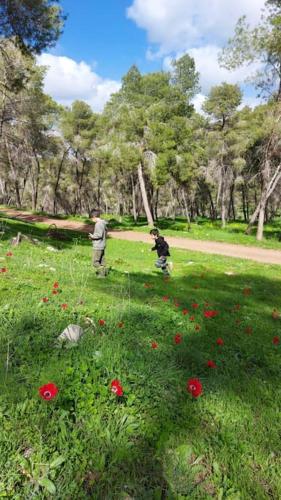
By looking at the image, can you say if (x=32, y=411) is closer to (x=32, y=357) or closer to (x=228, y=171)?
(x=32, y=357)

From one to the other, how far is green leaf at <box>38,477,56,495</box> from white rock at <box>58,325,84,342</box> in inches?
70.6

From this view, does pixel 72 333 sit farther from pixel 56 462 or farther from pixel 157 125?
pixel 157 125

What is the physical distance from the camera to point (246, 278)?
11484 mm

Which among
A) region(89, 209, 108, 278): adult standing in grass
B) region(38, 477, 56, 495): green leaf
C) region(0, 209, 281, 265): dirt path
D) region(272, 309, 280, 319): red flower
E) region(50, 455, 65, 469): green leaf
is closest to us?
region(38, 477, 56, 495): green leaf

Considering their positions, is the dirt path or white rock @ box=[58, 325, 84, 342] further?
the dirt path

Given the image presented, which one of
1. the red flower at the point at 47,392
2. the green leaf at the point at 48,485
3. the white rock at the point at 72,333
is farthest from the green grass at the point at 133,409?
the red flower at the point at 47,392

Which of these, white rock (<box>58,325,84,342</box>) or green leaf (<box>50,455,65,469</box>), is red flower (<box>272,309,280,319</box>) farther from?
green leaf (<box>50,455,65,469</box>)

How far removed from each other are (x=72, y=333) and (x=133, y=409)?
1382 mm

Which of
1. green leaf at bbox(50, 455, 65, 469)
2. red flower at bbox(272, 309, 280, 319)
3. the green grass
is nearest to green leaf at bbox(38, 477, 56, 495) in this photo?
the green grass

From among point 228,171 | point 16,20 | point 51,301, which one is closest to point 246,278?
point 51,301

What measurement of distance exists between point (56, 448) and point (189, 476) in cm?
109

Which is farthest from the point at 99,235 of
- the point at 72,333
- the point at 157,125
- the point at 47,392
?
the point at 157,125

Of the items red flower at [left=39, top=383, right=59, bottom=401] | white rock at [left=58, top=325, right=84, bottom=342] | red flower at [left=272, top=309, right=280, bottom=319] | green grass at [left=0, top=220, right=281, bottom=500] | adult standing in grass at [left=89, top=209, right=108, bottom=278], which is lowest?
red flower at [left=272, top=309, right=280, bottom=319]

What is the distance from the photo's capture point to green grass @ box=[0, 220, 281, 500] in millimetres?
2512
